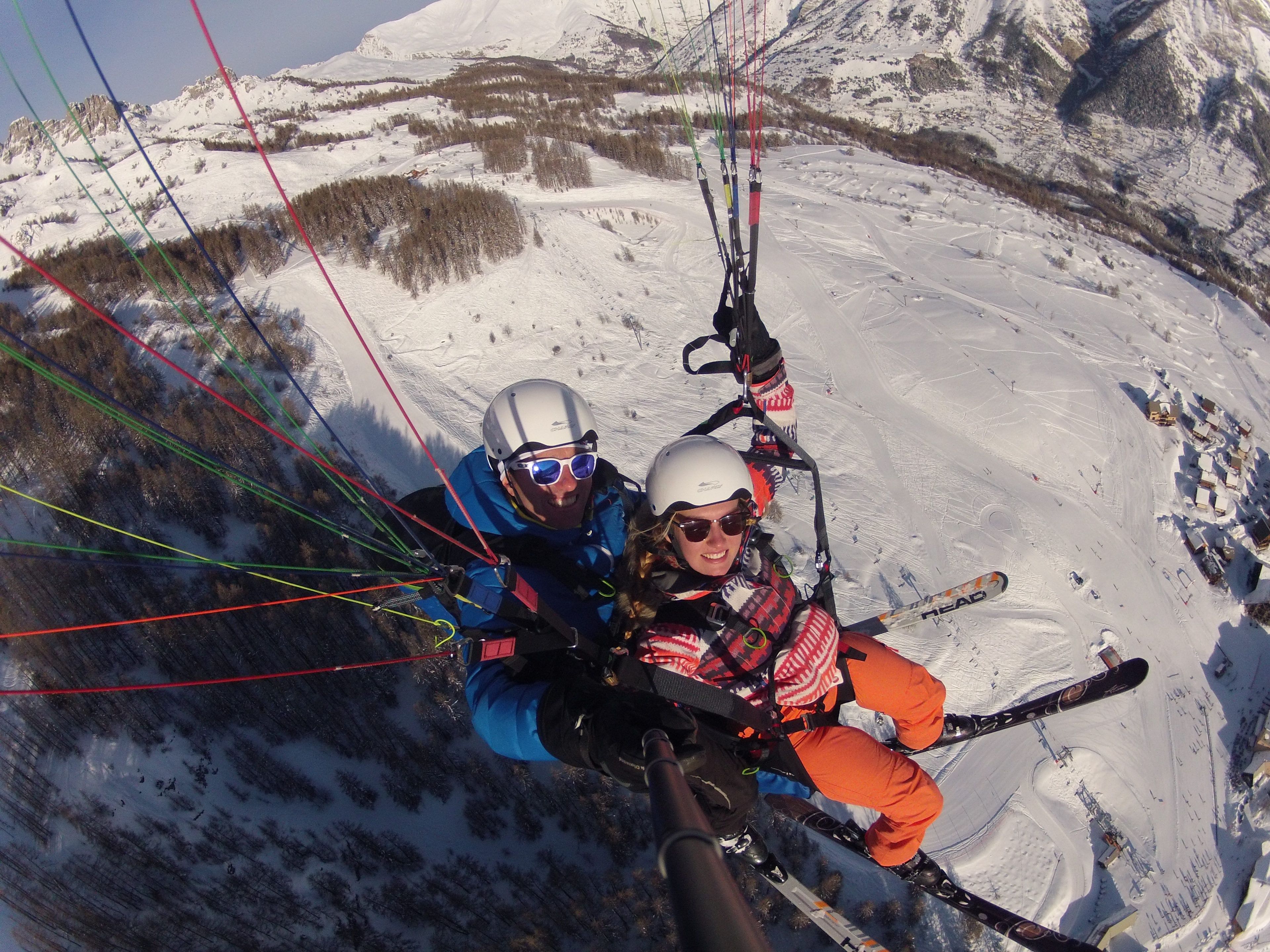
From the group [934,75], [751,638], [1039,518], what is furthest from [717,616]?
[934,75]

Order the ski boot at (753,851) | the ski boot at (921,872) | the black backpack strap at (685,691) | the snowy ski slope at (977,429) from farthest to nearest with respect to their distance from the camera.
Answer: the snowy ski slope at (977,429) < the ski boot at (921,872) < the ski boot at (753,851) < the black backpack strap at (685,691)

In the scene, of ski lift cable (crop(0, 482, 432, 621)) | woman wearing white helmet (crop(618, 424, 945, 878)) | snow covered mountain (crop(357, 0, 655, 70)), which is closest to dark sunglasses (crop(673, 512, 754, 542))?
woman wearing white helmet (crop(618, 424, 945, 878))

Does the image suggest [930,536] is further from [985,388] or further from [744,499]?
[744,499]

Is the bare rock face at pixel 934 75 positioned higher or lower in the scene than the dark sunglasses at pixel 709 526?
higher

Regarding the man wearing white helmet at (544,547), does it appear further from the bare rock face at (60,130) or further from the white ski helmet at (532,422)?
the bare rock face at (60,130)

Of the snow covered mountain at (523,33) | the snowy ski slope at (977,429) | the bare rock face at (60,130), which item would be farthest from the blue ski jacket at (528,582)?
the snow covered mountain at (523,33)

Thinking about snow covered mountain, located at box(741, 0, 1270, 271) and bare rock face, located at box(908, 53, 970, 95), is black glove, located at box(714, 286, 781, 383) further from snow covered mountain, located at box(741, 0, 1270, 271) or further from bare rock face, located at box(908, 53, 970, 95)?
bare rock face, located at box(908, 53, 970, 95)
